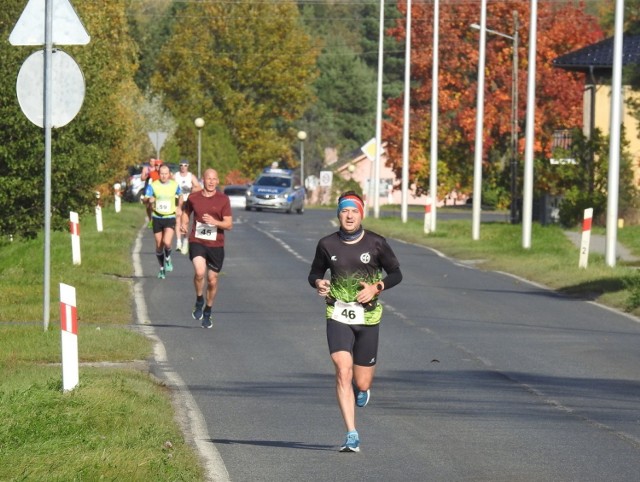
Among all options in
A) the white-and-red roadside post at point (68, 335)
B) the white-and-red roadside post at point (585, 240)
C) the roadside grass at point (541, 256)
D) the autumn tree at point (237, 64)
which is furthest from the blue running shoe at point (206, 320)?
the autumn tree at point (237, 64)

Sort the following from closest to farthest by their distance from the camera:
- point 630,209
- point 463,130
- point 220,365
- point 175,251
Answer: point 220,365
point 175,251
point 630,209
point 463,130

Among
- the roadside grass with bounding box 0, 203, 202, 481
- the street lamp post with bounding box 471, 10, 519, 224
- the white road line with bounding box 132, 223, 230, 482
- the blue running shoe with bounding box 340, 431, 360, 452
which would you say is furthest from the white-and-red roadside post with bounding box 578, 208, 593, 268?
the street lamp post with bounding box 471, 10, 519, 224

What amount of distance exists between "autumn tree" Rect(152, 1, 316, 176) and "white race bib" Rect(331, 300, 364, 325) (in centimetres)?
8590

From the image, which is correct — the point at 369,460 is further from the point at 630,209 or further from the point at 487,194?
the point at 487,194

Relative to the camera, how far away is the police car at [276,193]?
66.1 metres

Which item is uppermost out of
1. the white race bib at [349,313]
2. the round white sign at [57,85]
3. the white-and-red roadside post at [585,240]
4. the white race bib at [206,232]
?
the round white sign at [57,85]

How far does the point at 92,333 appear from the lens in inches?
668

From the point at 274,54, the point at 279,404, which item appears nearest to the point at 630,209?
the point at 279,404

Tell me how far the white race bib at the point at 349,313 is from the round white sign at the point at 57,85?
208 inches

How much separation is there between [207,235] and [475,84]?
56.5 meters

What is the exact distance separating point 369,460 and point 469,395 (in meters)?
3.37

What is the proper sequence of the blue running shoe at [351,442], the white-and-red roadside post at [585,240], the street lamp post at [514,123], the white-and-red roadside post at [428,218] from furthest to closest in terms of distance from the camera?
the street lamp post at [514,123] < the white-and-red roadside post at [428,218] < the white-and-red roadside post at [585,240] < the blue running shoe at [351,442]

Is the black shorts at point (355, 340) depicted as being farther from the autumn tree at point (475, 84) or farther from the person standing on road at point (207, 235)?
the autumn tree at point (475, 84)

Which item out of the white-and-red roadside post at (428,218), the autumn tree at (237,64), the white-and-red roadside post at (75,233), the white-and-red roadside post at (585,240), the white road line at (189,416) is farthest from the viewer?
the autumn tree at (237,64)
